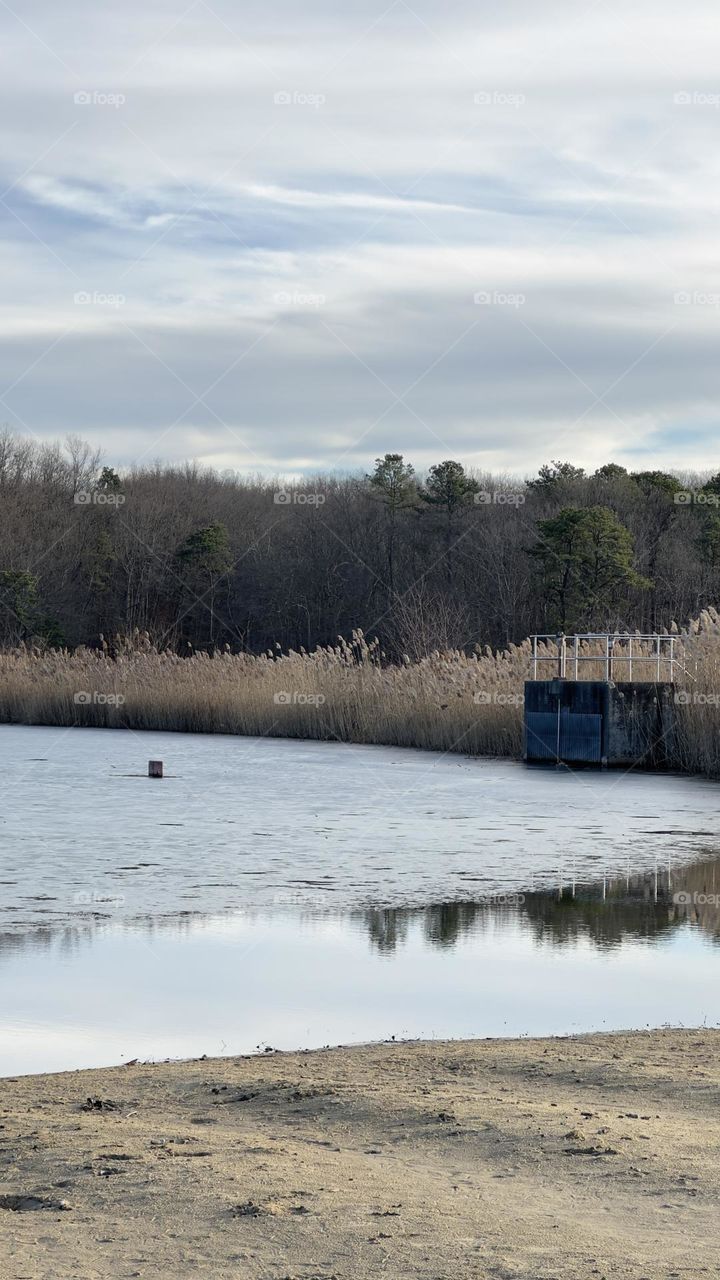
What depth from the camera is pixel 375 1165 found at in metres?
4.51

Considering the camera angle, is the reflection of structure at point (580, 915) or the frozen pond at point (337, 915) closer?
the frozen pond at point (337, 915)

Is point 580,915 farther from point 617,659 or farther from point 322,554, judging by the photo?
point 322,554

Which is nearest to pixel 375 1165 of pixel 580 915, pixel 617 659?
pixel 580 915

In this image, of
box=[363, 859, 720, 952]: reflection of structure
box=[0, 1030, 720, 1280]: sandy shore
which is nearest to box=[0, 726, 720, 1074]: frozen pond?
box=[363, 859, 720, 952]: reflection of structure

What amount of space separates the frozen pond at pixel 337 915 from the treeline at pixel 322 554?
4275cm

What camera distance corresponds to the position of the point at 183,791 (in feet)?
59.4

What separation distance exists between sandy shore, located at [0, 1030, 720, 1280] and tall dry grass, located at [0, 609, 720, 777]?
55.4 ft

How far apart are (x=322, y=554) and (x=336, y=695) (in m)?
40.7

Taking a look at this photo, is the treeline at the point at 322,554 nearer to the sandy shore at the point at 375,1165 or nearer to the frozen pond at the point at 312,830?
the frozen pond at the point at 312,830

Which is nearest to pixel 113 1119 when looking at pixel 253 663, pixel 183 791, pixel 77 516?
pixel 183 791

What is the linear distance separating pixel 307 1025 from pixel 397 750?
63.3 feet

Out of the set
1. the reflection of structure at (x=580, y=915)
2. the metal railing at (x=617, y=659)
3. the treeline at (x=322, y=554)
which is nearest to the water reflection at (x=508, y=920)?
the reflection of structure at (x=580, y=915)

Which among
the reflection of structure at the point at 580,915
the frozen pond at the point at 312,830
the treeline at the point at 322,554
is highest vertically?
the treeline at the point at 322,554

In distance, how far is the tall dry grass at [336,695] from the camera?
24.2 metres
